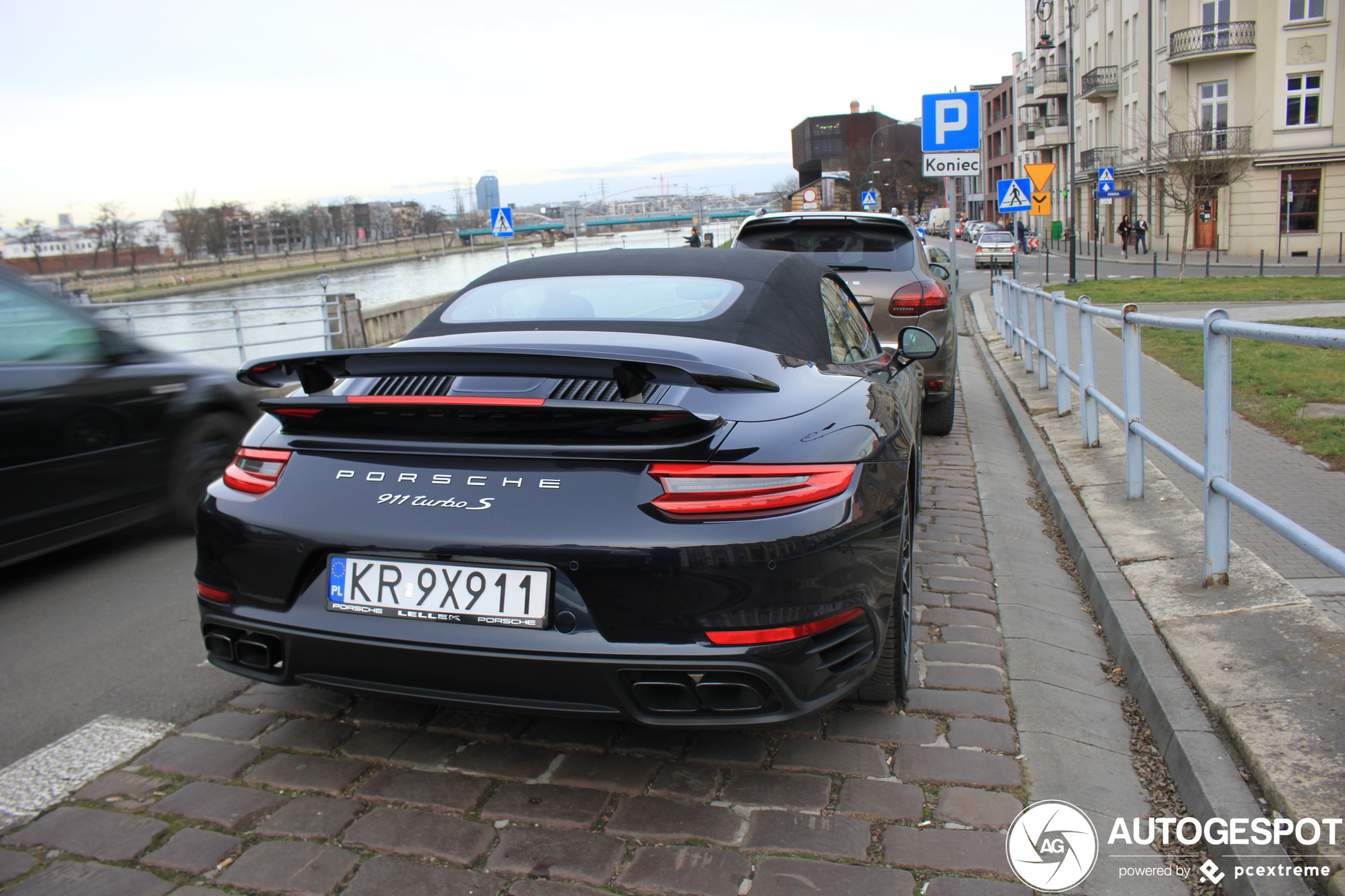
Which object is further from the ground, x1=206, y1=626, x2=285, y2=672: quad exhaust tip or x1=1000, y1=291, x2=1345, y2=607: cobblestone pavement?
x1=206, y1=626, x2=285, y2=672: quad exhaust tip

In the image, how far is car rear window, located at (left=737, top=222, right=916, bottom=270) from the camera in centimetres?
755

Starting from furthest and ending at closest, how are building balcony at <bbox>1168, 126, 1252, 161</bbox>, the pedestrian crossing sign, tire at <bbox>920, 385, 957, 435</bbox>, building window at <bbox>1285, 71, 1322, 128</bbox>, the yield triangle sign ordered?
building window at <bbox>1285, 71, 1322, 128</bbox> → building balcony at <bbox>1168, 126, 1252, 161</bbox> → the pedestrian crossing sign → the yield triangle sign → tire at <bbox>920, 385, 957, 435</bbox>

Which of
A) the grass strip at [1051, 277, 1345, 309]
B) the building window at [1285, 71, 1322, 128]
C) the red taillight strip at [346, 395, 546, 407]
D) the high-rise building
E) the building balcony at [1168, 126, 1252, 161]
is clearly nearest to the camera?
the red taillight strip at [346, 395, 546, 407]

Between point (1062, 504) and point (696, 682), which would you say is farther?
point (1062, 504)

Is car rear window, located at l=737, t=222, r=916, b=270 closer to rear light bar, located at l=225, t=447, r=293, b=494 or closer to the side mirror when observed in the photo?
the side mirror

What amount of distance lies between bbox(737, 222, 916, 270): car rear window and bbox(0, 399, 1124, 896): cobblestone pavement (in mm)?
4665

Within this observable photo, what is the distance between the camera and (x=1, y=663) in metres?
3.83

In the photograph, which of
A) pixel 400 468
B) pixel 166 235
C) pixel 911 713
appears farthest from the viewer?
pixel 166 235

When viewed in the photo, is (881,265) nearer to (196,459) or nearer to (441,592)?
(196,459)

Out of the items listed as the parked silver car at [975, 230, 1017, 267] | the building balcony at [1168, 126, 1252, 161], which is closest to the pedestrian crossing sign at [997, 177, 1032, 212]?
the parked silver car at [975, 230, 1017, 267]

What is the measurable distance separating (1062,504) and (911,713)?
2.71 meters

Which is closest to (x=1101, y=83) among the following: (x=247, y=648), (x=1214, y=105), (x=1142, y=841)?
(x=1214, y=105)

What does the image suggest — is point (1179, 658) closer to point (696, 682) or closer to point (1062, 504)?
point (696, 682)

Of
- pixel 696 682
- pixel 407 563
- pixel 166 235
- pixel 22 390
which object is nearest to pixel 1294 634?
pixel 696 682
